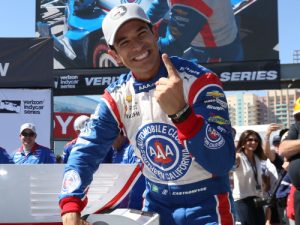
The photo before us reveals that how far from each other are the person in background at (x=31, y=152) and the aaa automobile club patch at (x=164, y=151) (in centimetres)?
480

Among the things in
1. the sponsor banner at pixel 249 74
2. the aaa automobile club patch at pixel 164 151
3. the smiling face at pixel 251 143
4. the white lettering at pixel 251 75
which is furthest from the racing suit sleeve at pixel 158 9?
the aaa automobile club patch at pixel 164 151

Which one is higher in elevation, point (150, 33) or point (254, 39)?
point (254, 39)

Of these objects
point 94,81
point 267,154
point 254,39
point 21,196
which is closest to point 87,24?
point 94,81

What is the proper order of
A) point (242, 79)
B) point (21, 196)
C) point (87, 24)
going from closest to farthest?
1. point (21, 196)
2. point (242, 79)
3. point (87, 24)

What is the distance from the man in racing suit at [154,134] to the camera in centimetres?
189

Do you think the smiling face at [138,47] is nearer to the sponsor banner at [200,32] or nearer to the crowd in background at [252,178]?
the crowd in background at [252,178]

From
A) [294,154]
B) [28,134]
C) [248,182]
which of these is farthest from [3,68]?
[294,154]

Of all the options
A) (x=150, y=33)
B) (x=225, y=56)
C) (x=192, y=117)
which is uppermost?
(x=225, y=56)

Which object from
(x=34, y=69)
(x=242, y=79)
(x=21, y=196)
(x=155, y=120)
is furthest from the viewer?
(x=242, y=79)

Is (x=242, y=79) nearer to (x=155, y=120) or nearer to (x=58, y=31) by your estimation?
(x=58, y=31)

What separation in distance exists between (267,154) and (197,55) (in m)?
9.03

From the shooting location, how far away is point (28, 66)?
350 inches

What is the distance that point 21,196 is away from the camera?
86.9 inches

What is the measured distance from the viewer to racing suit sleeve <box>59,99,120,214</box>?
1.92m
